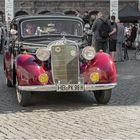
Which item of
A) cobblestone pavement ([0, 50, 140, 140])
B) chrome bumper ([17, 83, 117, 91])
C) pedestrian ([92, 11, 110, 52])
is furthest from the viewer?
pedestrian ([92, 11, 110, 52])

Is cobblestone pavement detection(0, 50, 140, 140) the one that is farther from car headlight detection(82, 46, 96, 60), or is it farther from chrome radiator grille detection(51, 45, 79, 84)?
car headlight detection(82, 46, 96, 60)

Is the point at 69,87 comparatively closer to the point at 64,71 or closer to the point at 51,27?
the point at 64,71

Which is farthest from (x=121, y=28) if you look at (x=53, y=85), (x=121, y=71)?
(x=53, y=85)

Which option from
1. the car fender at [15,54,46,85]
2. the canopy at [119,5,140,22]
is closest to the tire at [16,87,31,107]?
the car fender at [15,54,46,85]

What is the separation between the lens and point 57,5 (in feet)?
153

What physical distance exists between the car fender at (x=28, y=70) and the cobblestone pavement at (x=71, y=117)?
0.50m

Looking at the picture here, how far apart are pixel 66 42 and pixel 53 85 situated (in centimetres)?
85

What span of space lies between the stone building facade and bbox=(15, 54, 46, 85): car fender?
1470 inches

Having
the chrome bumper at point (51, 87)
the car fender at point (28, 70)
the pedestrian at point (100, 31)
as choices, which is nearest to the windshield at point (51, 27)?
the car fender at point (28, 70)

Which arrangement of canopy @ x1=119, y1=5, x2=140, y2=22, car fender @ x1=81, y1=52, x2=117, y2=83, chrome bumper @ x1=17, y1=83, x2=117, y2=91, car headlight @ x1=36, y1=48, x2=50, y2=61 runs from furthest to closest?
canopy @ x1=119, y1=5, x2=140, y2=22, car fender @ x1=81, y1=52, x2=117, y2=83, car headlight @ x1=36, y1=48, x2=50, y2=61, chrome bumper @ x1=17, y1=83, x2=117, y2=91

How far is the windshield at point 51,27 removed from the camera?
10.7 m

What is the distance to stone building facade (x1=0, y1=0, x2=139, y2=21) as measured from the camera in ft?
152

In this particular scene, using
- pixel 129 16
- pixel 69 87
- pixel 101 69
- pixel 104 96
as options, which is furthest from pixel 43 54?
pixel 129 16

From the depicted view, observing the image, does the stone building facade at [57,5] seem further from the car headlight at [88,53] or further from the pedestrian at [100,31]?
the car headlight at [88,53]
